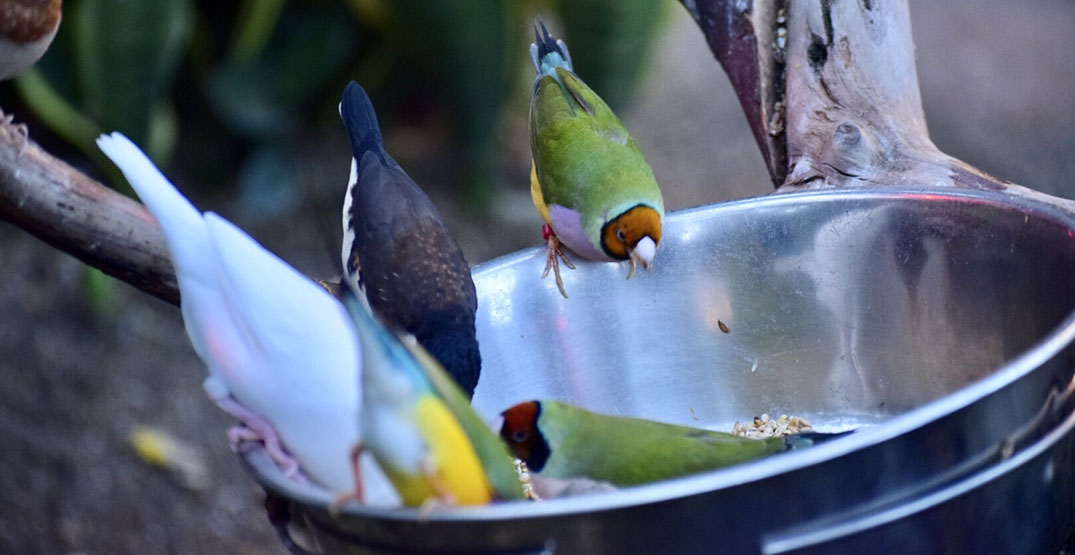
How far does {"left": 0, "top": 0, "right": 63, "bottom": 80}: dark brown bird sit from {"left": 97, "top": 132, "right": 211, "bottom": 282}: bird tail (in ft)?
4.97

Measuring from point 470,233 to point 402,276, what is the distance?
3.03 metres

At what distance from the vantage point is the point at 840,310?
1940mm

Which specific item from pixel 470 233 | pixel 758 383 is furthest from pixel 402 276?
pixel 470 233

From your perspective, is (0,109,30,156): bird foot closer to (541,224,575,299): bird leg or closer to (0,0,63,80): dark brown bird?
(0,0,63,80): dark brown bird

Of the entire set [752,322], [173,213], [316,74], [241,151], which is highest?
[173,213]

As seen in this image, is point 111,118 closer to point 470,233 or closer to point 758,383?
point 470,233

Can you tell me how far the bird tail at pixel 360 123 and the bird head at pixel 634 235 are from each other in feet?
1.99

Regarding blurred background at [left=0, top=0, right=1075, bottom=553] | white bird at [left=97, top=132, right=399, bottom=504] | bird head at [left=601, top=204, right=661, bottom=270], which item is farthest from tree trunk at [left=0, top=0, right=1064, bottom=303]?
blurred background at [left=0, top=0, right=1075, bottom=553]

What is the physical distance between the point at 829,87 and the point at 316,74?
3.15 metres

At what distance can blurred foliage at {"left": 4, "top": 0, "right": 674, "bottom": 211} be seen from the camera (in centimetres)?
447

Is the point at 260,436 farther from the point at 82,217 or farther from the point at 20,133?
the point at 20,133

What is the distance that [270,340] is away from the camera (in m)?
1.21

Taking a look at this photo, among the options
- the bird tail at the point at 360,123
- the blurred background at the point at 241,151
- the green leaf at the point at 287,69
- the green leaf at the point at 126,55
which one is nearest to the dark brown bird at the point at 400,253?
the bird tail at the point at 360,123

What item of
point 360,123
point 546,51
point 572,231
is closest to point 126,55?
point 360,123
